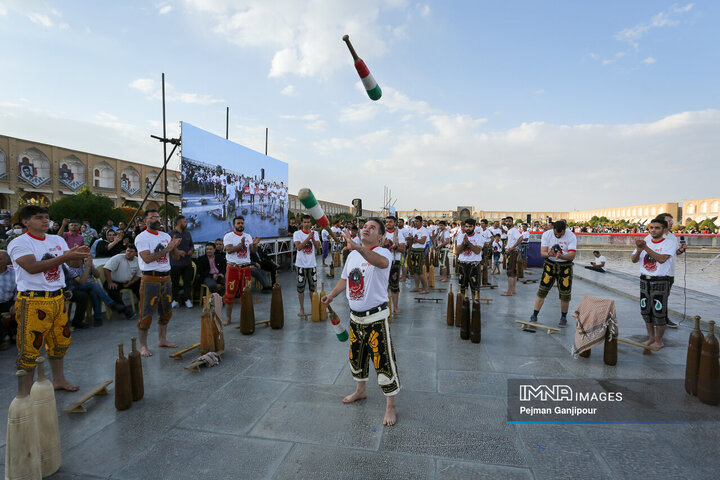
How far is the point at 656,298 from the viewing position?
533 cm

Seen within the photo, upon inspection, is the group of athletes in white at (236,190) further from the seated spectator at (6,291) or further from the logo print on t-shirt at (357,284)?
the logo print on t-shirt at (357,284)

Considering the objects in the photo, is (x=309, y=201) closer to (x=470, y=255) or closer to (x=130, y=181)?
(x=470, y=255)

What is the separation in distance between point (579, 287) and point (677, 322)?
4409 mm

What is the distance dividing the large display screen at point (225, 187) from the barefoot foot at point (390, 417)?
780cm

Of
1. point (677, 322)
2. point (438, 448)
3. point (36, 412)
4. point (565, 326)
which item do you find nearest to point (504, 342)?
point (565, 326)

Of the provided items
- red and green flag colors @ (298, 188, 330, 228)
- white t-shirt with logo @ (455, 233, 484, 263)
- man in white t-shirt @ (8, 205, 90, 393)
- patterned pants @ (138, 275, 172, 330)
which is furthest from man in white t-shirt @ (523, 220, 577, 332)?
man in white t-shirt @ (8, 205, 90, 393)

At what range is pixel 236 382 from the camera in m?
4.24

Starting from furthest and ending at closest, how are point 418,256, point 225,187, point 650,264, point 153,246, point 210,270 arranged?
point 225,187 → point 418,256 → point 210,270 → point 650,264 → point 153,246

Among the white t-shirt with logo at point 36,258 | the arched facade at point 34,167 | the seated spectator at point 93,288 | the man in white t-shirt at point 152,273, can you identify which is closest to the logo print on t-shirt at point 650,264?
the man in white t-shirt at point 152,273

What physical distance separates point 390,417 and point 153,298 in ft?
12.6

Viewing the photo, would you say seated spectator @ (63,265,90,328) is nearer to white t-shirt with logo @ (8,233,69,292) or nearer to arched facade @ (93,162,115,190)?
white t-shirt with logo @ (8,233,69,292)

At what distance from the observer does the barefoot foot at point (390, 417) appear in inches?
130

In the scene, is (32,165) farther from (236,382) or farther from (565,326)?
(565,326)

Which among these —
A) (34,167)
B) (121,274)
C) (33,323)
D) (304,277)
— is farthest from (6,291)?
(34,167)
